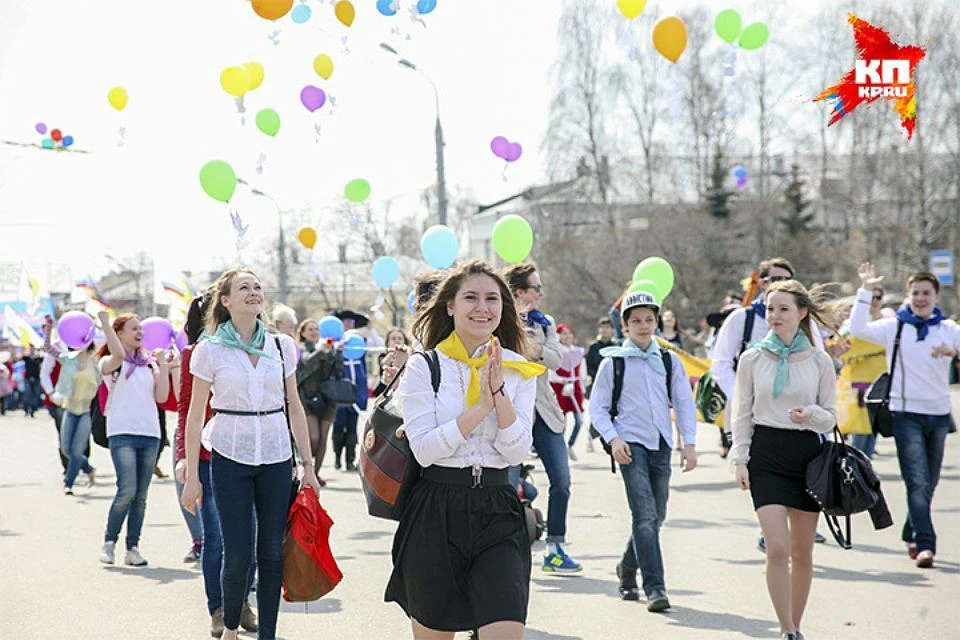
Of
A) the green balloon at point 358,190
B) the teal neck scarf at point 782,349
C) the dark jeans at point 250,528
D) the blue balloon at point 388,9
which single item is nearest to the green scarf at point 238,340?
the dark jeans at point 250,528

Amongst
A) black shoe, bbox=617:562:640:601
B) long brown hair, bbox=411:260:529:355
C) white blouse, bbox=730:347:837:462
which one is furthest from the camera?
black shoe, bbox=617:562:640:601

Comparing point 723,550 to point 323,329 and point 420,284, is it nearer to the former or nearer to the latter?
point 420,284

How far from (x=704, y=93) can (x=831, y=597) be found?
42.8 m

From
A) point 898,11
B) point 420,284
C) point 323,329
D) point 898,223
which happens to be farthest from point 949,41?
point 420,284

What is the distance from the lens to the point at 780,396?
6.73 meters

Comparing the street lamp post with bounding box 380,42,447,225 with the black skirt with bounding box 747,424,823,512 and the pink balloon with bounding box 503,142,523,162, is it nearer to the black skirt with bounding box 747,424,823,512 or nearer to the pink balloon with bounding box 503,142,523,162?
the pink balloon with bounding box 503,142,523,162

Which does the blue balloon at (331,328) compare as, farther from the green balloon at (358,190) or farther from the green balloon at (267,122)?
the green balloon at (358,190)

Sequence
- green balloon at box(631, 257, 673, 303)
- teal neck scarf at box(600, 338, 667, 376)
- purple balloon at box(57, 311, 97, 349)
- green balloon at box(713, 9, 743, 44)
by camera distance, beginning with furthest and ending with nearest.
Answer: green balloon at box(713, 9, 743, 44)
purple balloon at box(57, 311, 97, 349)
green balloon at box(631, 257, 673, 303)
teal neck scarf at box(600, 338, 667, 376)

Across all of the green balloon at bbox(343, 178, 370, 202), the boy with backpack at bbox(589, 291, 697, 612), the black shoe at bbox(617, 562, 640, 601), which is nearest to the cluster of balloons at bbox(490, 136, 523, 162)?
the green balloon at bbox(343, 178, 370, 202)

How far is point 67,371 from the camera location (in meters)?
15.2

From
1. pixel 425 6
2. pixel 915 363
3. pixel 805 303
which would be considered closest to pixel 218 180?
pixel 425 6

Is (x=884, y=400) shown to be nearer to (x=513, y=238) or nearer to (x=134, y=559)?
(x=513, y=238)

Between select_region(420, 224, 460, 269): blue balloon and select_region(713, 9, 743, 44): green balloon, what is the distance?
394 centimetres

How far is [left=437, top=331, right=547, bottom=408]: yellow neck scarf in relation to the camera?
4.73m
